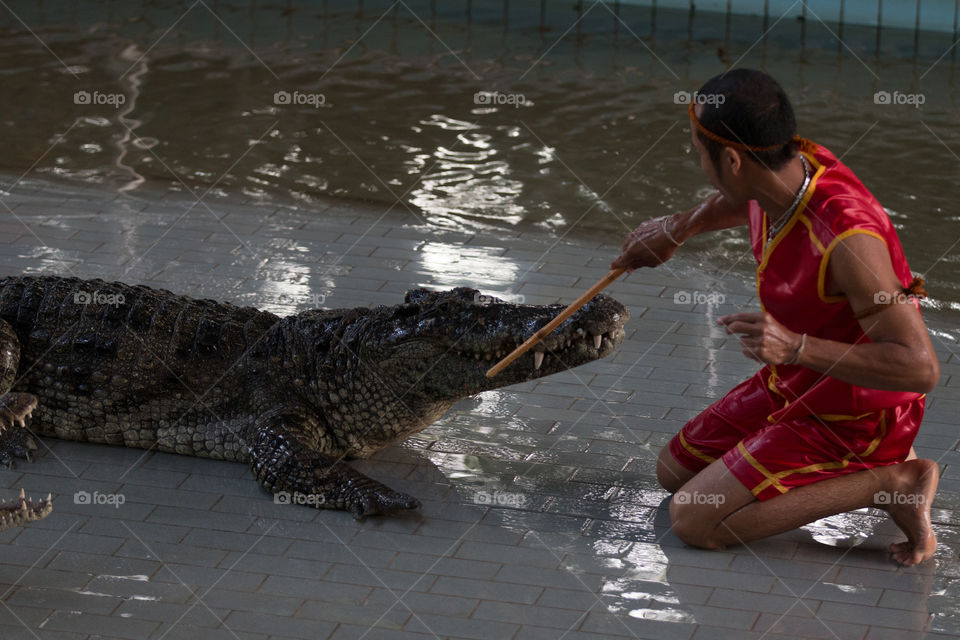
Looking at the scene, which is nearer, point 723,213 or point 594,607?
point 594,607

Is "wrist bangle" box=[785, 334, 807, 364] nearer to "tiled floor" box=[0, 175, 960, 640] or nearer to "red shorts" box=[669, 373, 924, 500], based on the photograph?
"red shorts" box=[669, 373, 924, 500]

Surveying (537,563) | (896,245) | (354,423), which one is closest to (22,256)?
(354,423)

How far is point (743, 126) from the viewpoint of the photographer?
3.25 m

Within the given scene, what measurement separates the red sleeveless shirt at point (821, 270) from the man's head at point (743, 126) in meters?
0.17

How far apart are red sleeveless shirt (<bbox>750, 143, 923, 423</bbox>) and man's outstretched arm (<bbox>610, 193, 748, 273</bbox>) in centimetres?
31

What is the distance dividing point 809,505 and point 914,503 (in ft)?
1.02

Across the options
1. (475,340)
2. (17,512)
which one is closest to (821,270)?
(475,340)

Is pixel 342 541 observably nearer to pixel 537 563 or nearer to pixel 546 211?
pixel 537 563

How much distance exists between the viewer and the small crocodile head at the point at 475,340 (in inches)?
155

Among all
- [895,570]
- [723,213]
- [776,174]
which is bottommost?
[895,570]

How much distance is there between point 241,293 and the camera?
5.70 m

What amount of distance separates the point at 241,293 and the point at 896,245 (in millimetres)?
3274

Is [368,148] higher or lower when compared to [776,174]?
lower

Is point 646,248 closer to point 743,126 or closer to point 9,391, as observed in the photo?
point 743,126
